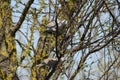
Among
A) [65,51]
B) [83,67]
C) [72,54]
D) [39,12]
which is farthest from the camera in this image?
[39,12]

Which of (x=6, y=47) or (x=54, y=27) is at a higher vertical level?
(x=54, y=27)

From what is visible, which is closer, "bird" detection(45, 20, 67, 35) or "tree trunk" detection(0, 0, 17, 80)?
"bird" detection(45, 20, 67, 35)

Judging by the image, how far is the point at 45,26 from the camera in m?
2.98

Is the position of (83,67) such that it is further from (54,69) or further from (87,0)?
(87,0)

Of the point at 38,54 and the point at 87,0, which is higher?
the point at 87,0

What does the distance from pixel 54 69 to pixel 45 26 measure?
18.6 inches

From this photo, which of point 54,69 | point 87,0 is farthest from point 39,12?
point 54,69

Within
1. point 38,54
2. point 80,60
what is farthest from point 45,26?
point 80,60

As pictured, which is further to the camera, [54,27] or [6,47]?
[6,47]

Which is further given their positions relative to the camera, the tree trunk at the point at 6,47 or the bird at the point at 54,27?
the tree trunk at the point at 6,47

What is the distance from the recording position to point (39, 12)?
10.8ft

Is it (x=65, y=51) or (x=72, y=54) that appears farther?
(x=72, y=54)

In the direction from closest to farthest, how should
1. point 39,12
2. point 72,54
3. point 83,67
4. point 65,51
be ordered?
point 65,51 → point 72,54 → point 83,67 → point 39,12

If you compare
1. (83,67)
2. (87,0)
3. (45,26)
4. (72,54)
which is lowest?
(83,67)
